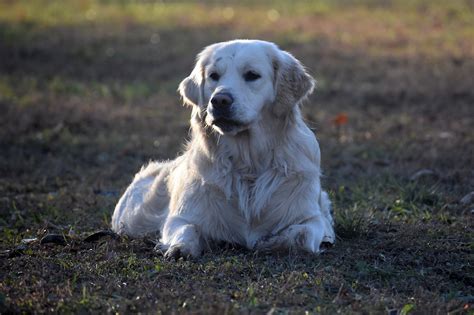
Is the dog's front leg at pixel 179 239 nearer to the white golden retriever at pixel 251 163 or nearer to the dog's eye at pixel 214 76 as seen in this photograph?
the white golden retriever at pixel 251 163

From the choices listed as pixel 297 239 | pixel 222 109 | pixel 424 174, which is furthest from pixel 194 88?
pixel 424 174

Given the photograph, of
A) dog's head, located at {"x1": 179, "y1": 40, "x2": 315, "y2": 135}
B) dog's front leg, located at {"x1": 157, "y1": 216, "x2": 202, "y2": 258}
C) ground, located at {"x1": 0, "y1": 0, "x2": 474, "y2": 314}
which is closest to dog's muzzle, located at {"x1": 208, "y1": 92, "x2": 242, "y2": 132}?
dog's head, located at {"x1": 179, "y1": 40, "x2": 315, "y2": 135}

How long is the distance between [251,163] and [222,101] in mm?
602

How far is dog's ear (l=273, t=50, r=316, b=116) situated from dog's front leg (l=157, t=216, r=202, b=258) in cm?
100

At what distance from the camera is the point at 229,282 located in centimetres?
458

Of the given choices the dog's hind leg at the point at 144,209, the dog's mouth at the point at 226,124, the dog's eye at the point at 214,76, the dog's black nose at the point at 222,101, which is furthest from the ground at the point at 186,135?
the dog's eye at the point at 214,76

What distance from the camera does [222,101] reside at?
17.1 ft

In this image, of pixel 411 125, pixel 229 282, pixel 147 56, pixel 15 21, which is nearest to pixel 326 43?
pixel 147 56

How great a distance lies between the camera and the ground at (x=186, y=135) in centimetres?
446

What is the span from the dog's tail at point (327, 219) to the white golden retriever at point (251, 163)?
2 centimetres

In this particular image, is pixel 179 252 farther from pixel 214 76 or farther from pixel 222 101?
pixel 214 76

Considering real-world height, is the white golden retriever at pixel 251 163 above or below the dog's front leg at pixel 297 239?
above

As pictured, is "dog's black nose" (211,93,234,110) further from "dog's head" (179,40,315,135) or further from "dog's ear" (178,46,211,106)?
"dog's ear" (178,46,211,106)

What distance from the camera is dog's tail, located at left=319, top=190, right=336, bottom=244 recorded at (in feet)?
18.2
